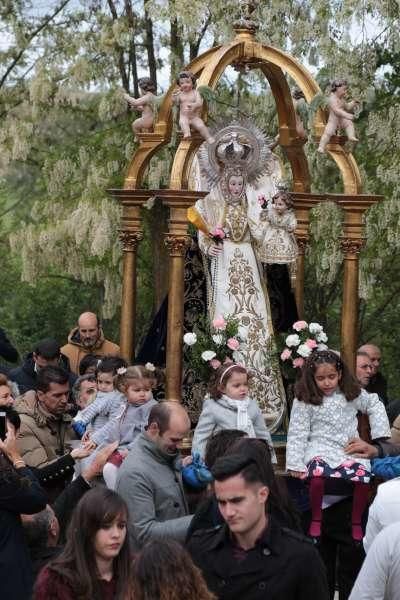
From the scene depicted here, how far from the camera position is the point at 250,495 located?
639 cm

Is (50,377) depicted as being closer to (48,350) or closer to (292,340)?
(48,350)

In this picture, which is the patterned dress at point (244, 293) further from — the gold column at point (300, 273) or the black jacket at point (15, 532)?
the black jacket at point (15, 532)

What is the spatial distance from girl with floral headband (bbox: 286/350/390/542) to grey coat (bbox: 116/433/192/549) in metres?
2.21

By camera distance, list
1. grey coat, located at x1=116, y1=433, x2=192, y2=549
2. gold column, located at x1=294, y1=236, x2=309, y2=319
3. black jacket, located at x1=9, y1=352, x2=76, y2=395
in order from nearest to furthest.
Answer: grey coat, located at x1=116, y1=433, x2=192, y2=549 < black jacket, located at x1=9, y1=352, x2=76, y2=395 < gold column, located at x1=294, y1=236, x2=309, y2=319

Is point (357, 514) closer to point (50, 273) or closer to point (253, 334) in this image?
point (253, 334)

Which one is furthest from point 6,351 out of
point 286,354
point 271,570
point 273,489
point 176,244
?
point 271,570

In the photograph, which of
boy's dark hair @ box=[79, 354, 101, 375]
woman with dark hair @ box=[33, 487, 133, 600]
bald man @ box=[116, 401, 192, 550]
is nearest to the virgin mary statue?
boy's dark hair @ box=[79, 354, 101, 375]

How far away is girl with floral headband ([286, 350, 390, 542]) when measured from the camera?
413 inches

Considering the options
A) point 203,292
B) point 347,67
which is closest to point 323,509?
point 203,292

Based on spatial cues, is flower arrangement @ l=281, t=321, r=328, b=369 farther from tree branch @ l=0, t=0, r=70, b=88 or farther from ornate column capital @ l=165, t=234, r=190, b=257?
tree branch @ l=0, t=0, r=70, b=88

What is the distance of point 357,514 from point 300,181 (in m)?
4.03

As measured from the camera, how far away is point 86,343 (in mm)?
13422

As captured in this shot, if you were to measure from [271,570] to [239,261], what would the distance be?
22.2 ft

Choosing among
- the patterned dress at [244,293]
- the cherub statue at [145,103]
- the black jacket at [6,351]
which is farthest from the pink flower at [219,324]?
the cherub statue at [145,103]
